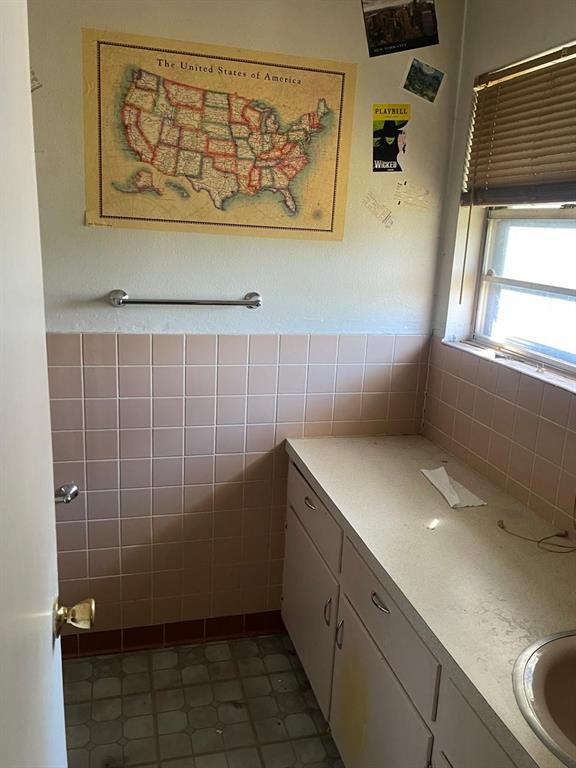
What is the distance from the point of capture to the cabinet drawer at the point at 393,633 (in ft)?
4.28

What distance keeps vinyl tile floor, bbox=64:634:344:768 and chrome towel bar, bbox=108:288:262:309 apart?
51.8 inches

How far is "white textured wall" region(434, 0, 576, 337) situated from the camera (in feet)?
5.71

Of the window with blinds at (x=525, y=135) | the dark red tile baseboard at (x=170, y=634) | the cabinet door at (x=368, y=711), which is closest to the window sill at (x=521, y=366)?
the window with blinds at (x=525, y=135)

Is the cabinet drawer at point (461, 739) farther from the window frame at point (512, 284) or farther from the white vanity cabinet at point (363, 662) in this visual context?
the window frame at point (512, 284)

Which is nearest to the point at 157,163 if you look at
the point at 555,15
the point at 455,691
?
the point at 555,15

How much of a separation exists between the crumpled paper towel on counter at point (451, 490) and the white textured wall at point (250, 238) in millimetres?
590

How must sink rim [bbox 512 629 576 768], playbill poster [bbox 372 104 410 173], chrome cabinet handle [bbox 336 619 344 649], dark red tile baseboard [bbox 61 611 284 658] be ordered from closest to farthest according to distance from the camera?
sink rim [bbox 512 629 576 768]
chrome cabinet handle [bbox 336 619 344 649]
playbill poster [bbox 372 104 410 173]
dark red tile baseboard [bbox 61 611 284 658]

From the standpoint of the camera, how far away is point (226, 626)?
2455 millimetres

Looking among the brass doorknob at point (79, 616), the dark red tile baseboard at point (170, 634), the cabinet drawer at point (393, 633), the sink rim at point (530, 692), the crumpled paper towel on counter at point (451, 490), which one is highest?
the brass doorknob at point (79, 616)

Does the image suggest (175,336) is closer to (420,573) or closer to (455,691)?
(420,573)

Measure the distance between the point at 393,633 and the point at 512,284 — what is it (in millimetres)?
1213

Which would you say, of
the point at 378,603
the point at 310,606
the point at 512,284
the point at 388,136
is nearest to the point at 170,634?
the point at 310,606

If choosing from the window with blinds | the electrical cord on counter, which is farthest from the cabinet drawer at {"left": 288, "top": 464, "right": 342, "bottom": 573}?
the window with blinds

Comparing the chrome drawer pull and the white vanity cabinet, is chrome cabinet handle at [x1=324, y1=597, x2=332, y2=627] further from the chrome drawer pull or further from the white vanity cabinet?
the chrome drawer pull
